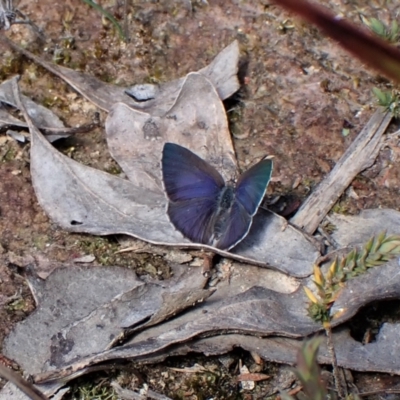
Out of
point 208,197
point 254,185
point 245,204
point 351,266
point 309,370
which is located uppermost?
point 309,370

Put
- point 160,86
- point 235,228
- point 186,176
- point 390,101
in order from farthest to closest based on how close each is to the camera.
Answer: point 160,86, point 390,101, point 186,176, point 235,228

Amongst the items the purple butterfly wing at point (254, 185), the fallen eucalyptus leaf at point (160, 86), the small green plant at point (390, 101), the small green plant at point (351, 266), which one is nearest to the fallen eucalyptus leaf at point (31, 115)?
the fallen eucalyptus leaf at point (160, 86)

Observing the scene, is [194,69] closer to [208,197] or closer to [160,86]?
[160,86]

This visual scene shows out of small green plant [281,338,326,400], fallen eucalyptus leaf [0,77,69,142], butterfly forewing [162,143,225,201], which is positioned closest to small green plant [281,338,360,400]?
small green plant [281,338,326,400]

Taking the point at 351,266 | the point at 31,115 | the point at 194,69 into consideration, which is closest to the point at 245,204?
the point at 351,266

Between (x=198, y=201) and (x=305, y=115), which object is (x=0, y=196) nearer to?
(x=198, y=201)

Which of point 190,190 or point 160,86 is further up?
point 160,86

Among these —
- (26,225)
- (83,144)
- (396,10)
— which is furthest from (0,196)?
(396,10)
